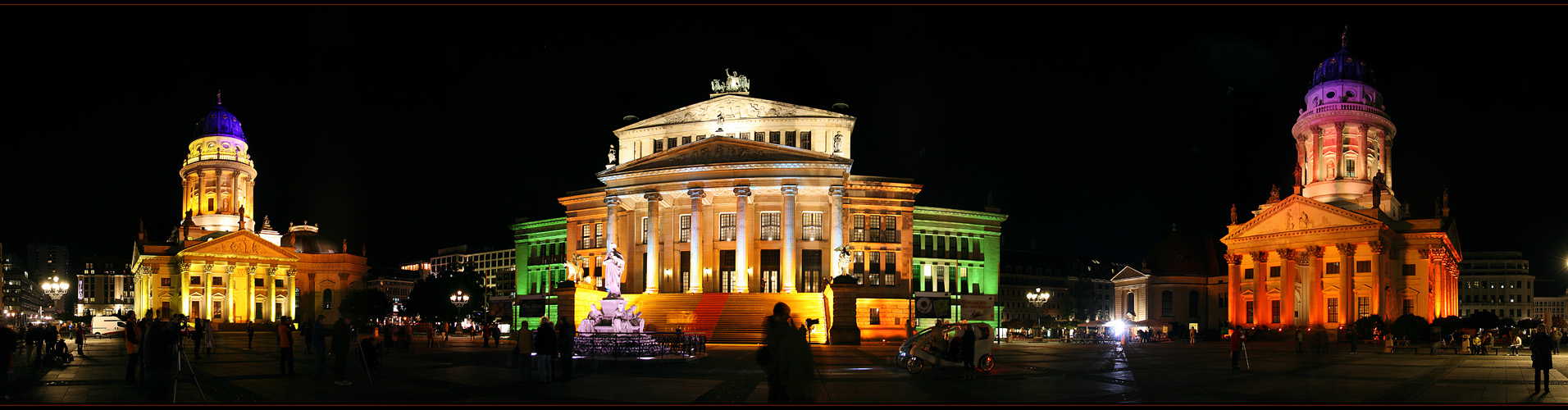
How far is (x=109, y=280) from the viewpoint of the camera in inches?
6368

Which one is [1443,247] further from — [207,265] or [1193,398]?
[207,265]

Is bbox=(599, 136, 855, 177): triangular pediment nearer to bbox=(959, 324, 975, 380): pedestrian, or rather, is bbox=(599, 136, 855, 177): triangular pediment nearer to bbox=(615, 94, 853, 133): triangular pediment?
bbox=(615, 94, 853, 133): triangular pediment

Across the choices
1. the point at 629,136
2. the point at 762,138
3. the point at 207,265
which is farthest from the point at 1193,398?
the point at 207,265

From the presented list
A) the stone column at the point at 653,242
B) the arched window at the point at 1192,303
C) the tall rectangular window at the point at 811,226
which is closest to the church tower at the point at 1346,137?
the arched window at the point at 1192,303

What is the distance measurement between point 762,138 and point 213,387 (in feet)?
162

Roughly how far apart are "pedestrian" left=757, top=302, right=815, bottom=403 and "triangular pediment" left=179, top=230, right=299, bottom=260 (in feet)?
329

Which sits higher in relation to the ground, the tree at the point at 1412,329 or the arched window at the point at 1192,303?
the tree at the point at 1412,329

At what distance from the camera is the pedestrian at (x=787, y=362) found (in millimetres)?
13961

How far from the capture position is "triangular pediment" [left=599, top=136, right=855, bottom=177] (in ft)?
206

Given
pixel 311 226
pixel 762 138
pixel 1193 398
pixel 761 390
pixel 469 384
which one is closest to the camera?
pixel 1193 398

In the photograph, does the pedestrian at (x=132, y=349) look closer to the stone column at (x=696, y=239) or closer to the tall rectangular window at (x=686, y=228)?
the stone column at (x=696, y=239)

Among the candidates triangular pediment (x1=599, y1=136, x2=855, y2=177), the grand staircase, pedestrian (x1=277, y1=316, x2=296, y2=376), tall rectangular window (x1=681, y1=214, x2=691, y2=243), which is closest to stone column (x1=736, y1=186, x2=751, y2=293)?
triangular pediment (x1=599, y1=136, x2=855, y2=177)

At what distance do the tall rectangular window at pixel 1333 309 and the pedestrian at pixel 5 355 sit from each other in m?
76.3

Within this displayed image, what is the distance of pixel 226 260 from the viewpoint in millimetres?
101375
